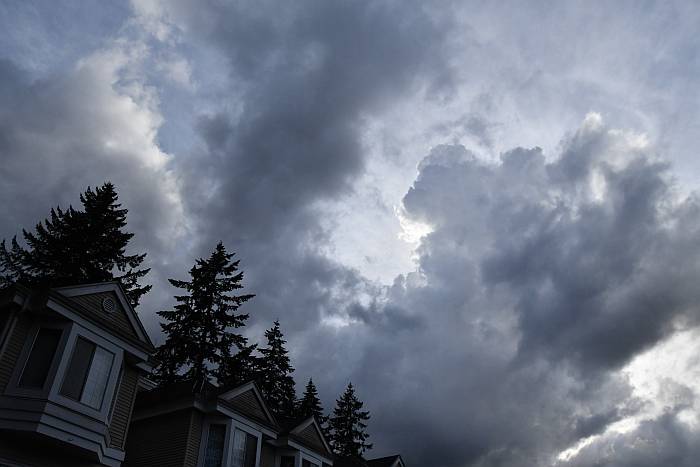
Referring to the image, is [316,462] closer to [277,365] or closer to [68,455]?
[68,455]

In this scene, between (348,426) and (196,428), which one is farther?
(348,426)

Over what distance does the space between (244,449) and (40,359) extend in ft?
37.0

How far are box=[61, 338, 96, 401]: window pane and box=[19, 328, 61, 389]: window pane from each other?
59cm

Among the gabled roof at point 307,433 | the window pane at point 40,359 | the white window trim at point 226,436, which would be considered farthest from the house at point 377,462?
the window pane at point 40,359

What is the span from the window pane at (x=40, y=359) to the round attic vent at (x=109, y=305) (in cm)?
202

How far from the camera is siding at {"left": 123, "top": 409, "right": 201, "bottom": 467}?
21.7 meters

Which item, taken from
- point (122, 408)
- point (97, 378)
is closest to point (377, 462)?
point (122, 408)

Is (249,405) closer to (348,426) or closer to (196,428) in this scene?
(196,428)

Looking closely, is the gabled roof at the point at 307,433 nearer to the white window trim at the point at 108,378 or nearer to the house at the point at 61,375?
the house at the point at 61,375

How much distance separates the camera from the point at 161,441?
22406 mm

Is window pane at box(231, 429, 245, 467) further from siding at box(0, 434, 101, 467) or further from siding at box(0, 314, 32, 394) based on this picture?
siding at box(0, 314, 32, 394)

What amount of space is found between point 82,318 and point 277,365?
123 feet

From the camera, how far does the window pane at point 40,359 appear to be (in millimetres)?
15406

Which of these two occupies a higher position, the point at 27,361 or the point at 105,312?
the point at 105,312
